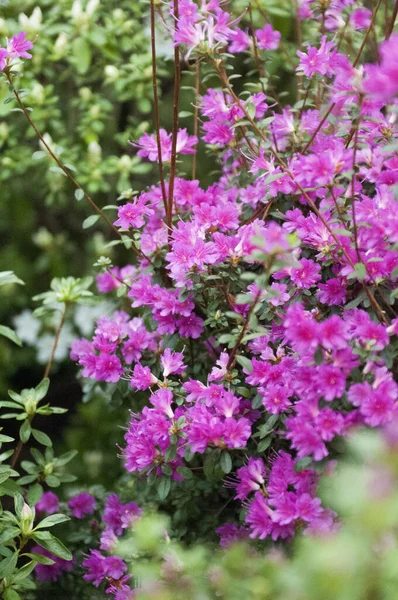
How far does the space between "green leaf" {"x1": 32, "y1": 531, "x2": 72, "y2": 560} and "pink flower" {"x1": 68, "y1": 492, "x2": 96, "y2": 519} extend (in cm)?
38

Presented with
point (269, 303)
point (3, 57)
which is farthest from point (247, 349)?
point (3, 57)

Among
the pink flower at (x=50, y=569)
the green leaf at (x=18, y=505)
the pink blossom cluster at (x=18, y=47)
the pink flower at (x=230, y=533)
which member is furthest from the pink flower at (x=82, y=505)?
the pink blossom cluster at (x=18, y=47)

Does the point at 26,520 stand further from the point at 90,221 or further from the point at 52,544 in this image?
the point at 90,221

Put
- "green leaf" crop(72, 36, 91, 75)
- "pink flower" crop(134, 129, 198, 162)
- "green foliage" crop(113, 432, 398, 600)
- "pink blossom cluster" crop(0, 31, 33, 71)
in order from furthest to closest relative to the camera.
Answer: "green leaf" crop(72, 36, 91, 75) < "pink flower" crop(134, 129, 198, 162) < "pink blossom cluster" crop(0, 31, 33, 71) < "green foliage" crop(113, 432, 398, 600)

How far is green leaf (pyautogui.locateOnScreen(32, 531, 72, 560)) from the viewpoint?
4.66 feet

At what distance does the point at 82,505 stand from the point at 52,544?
40cm

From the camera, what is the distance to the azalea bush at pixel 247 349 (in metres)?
1.12

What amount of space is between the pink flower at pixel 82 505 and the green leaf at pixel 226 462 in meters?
0.66

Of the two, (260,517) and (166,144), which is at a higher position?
(166,144)

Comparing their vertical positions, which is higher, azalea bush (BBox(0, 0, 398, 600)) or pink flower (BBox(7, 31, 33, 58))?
pink flower (BBox(7, 31, 33, 58))

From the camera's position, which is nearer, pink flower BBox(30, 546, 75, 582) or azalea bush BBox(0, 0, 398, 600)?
azalea bush BBox(0, 0, 398, 600)

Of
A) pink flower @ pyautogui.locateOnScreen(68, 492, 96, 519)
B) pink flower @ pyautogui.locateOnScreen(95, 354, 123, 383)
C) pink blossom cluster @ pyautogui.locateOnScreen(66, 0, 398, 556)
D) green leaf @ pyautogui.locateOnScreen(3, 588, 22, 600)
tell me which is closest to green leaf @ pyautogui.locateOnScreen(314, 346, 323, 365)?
pink blossom cluster @ pyautogui.locateOnScreen(66, 0, 398, 556)

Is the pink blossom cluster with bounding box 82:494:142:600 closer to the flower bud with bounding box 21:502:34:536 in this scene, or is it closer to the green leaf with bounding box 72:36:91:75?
the flower bud with bounding box 21:502:34:536

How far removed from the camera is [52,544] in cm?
144
